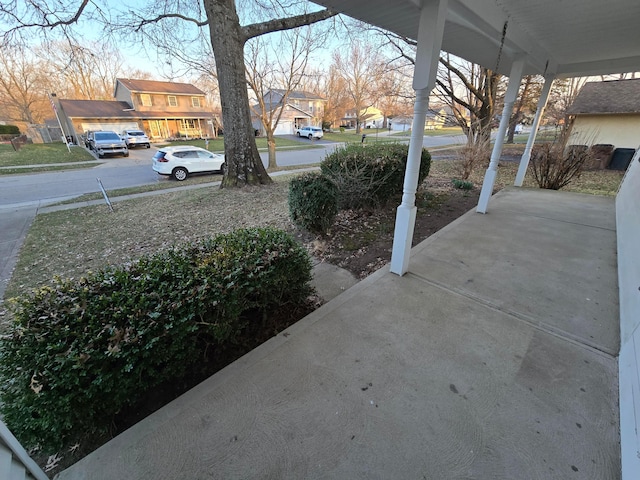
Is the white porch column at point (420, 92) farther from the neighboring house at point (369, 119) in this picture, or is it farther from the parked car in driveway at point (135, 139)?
the neighboring house at point (369, 119)

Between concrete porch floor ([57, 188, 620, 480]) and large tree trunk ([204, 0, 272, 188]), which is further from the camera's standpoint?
large tree trunk ([204, 0, 272, 188])

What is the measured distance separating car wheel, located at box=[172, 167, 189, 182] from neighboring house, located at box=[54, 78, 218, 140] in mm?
21165

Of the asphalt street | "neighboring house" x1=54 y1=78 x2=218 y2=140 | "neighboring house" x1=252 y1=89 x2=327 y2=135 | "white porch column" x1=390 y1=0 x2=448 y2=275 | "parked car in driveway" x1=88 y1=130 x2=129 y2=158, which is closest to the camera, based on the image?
"white porch column" x1=390 y1=0 x2=448 y2=275

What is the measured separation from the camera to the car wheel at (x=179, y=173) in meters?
11.5

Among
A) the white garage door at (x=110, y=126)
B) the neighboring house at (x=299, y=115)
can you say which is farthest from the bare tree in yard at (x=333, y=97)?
the white garage door at (x=110, y=126)

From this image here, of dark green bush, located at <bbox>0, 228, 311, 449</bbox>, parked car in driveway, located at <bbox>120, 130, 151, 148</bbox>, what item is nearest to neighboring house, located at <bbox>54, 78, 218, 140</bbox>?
parked car in driveway, located at <bbox>120, 130, 151, 148</bbox>

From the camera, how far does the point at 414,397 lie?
1872mm

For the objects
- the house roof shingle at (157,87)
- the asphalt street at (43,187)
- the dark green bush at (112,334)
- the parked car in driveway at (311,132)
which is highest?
the house roof shingle at (157,87)

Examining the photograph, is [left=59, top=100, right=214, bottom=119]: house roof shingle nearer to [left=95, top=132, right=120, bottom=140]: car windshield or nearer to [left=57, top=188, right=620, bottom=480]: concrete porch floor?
[left=95, top=132, right=120, bottom=140]: car windshield

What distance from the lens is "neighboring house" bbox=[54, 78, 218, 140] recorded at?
25219 millimetres

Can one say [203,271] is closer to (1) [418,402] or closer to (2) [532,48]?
(1) [418,402]

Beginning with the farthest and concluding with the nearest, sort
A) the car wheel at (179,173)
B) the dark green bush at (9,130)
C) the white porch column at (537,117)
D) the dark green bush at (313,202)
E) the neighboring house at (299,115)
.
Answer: the neighboring house at (299,115) < the dark green bush at (9,130) < the car wheel at (179,173) < the white porch column at (537,117) < the dark green bush at (313,202)

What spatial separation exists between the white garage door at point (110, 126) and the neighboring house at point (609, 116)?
33.8 meters

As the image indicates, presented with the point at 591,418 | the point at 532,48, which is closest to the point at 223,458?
the point at 591,418
